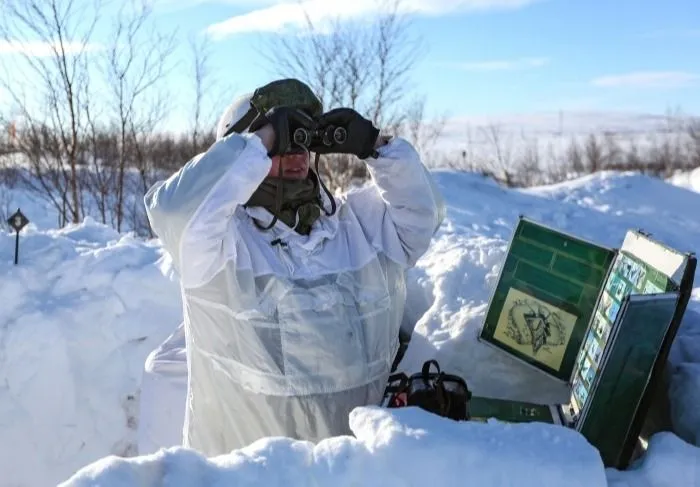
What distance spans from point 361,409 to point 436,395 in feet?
1.60

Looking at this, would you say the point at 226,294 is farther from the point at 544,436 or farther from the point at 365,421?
the point at 544,436

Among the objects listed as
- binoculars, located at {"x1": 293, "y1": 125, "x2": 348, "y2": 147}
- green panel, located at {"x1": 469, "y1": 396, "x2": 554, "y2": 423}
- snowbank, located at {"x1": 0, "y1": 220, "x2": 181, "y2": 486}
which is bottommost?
snowbank, located at {"x1": 0, "y1": 220, "x2": 181, "y2": 486}

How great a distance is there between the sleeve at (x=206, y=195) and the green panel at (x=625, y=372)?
0.95 m

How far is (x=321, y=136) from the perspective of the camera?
2.07 meters

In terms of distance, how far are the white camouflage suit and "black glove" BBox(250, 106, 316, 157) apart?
0.06 metres

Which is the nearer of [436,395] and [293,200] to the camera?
[436,395]

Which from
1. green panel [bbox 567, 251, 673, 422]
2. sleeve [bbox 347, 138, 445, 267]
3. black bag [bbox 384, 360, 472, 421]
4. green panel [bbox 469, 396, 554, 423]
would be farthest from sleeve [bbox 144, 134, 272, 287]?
green panel [bbox 567, 251, 673, 422]

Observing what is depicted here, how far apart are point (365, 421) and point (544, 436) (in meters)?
0.34

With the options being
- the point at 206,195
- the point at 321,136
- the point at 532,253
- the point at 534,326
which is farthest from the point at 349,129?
the point at 534,326

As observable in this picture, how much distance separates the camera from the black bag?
1927 mm

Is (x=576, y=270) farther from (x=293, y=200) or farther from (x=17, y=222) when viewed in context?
(x=17, y=222)

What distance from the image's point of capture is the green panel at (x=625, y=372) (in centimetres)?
164

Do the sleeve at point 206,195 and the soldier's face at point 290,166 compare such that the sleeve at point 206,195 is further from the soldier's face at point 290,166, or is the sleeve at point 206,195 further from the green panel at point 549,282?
the green panel at point 549,282

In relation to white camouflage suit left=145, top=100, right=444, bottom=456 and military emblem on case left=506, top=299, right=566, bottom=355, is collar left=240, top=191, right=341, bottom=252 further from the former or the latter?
military emblem on case left=506, top=299, right=566, bottom=355
